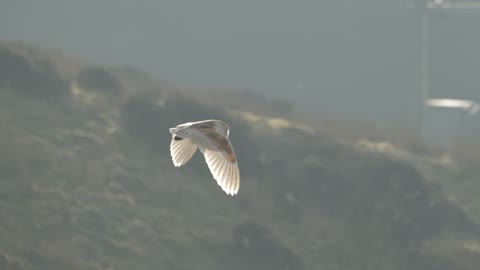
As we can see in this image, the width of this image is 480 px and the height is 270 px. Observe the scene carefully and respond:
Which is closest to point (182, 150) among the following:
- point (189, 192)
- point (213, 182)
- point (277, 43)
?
point (189, 192)

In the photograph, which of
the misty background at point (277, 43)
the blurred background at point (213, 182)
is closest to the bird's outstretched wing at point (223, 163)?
the blurred background at point (213, 182)

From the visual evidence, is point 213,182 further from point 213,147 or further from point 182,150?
point 213,147

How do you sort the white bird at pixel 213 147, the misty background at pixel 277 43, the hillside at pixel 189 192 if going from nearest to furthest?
the white bird at pixel 213 147, the hillside at pixel 189 192, the misty background at pixel 277 43

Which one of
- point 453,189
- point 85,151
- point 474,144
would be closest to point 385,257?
point 453,189

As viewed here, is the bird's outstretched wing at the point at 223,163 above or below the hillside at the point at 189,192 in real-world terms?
below

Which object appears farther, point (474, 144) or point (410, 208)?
point (474, 144)

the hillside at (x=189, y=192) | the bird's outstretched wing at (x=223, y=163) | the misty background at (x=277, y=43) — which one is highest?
the misty background at (x=277, y=43)

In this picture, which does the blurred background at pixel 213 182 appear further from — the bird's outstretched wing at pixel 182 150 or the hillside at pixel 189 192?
the bird's outstretched wing at pixel 182 150

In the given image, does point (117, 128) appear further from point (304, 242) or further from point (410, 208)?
point (410, 208)
